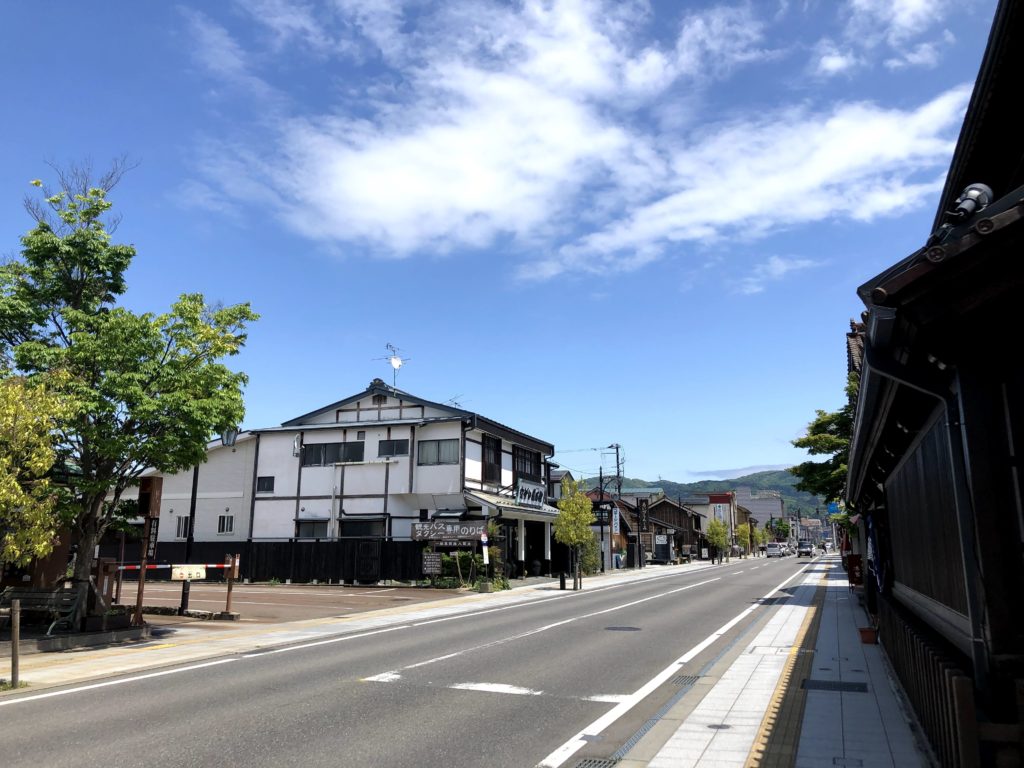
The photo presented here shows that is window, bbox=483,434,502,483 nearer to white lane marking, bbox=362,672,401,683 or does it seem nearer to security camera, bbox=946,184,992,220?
white lane marking, bbox=362,672,401,683

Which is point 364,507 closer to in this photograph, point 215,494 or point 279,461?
point 279,461

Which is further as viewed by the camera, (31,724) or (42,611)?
(42,611)

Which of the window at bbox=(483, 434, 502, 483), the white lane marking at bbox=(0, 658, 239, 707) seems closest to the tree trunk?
the white lane marking at bbox=(0, 658, 239, 707)

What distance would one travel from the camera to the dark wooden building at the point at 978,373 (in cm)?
415

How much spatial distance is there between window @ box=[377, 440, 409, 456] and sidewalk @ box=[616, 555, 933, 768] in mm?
26748

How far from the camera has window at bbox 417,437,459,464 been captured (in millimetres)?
37594

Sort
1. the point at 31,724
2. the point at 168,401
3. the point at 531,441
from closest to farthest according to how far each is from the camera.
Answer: the point at 31,724, the point at 168,401, the point at 531,441

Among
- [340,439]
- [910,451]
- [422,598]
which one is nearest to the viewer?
[910,451]

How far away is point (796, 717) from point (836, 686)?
2.27 m

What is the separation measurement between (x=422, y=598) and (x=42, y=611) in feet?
48.5

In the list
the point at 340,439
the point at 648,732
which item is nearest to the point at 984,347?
the point at 648,732

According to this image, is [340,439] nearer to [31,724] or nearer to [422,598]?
[422,598]

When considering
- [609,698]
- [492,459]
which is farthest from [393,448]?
[609,698]

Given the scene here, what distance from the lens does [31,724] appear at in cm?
832
